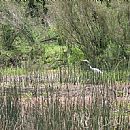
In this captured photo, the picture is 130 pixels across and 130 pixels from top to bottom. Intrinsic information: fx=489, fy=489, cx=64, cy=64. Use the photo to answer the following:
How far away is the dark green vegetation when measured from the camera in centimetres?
505

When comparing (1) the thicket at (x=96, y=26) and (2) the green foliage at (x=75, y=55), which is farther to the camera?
(2) the green foliage at (x=75, y=55)

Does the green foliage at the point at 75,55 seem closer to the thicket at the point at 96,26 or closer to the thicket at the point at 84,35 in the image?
the thicket at the point at 84,35

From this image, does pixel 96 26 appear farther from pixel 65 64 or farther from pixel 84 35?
pixel 65 64

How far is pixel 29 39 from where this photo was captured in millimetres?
15477

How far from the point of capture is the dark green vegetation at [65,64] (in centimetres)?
505

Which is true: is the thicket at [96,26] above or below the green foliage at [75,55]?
above

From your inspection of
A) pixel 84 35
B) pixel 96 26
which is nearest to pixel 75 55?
pixel 84 35

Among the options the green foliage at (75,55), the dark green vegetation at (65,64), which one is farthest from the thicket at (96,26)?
the green foliage at (75,55)

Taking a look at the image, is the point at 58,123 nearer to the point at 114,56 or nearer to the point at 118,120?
the point at 118,120

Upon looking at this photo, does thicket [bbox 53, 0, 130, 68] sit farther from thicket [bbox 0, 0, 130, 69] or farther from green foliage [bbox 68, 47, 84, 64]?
green foliage [bbox 68, 47, 84, 64]

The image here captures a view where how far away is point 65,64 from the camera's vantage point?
1265cm

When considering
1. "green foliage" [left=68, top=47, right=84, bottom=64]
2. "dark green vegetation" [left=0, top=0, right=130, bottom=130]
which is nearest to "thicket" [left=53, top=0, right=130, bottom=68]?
"dark green vegetation" [left=0, top=0, right=130, bottom=130]

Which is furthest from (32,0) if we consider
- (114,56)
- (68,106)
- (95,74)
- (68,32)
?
(68,106)

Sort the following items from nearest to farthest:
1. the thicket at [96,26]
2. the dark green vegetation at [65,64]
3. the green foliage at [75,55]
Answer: the dark green vegetation at [65,64], the thicket at [96,26], the green foliage at [75,55]
